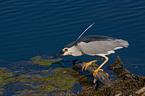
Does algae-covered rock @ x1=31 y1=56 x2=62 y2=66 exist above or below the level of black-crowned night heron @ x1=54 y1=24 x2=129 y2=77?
below

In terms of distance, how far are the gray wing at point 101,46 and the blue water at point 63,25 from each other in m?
0.99

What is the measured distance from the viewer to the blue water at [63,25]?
10375mm

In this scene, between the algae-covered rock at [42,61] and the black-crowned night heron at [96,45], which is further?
the algae-covered rock at [42,61]

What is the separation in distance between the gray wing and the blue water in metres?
0.99

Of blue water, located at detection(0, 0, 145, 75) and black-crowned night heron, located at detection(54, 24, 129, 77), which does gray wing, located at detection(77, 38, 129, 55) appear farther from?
blue water, located at detection(0, 0, 145, 75)

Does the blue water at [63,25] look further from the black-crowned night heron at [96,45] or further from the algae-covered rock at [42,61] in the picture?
the black-crowned night heron at [96,45]

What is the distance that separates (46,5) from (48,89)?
688cm

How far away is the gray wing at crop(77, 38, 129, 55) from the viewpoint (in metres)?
8.59

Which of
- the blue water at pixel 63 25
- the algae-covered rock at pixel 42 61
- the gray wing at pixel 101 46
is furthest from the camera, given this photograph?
the blue water at pixel 63 25

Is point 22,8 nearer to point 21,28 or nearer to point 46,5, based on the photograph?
point 46,5

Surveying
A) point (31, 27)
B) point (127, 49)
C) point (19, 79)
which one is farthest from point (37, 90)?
point (31, 27)

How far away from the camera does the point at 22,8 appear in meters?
14.2

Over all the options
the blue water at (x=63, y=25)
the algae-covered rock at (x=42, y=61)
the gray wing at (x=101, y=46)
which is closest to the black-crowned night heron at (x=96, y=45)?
the gray wing at (x=101, y=46)

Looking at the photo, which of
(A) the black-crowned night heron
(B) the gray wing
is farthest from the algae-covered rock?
(B) the gray wing
